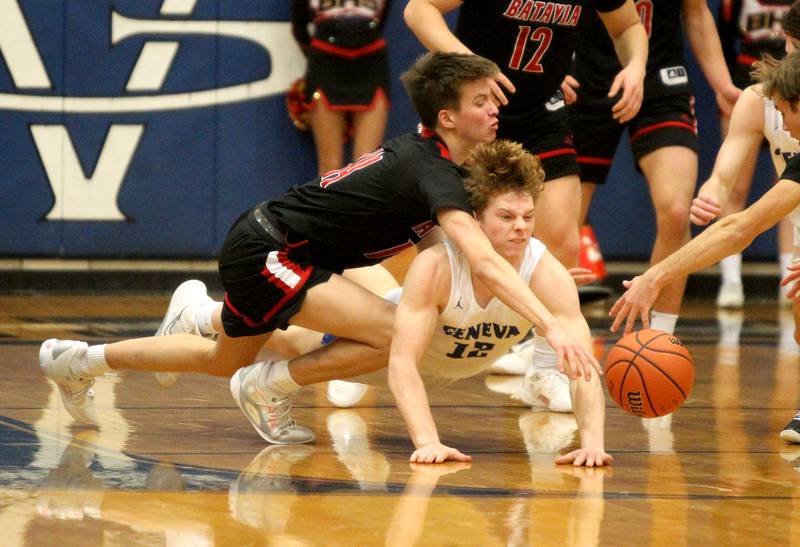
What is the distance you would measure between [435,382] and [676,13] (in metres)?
3.06

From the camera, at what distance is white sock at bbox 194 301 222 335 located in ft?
18.6

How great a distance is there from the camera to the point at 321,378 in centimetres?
521

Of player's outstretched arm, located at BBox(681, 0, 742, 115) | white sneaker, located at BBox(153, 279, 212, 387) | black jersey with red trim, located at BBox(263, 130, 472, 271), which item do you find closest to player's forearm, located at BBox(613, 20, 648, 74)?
player's outstretched arm, located at BBox(681, 0, 742, 115)

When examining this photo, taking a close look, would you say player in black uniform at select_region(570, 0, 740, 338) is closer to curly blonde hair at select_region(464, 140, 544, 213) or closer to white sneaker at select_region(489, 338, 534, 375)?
white sneaker at select_region(489, 338, 534, 375)

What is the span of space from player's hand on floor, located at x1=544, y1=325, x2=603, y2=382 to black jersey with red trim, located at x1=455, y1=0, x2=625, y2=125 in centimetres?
211

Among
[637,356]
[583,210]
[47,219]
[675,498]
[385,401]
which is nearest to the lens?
[675,498]

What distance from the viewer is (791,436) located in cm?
531

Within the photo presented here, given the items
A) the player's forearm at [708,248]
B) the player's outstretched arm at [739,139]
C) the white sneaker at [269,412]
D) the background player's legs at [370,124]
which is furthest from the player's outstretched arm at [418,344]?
the background player's legs at [370,124]

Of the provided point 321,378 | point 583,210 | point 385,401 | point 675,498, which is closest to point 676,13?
point 583,210

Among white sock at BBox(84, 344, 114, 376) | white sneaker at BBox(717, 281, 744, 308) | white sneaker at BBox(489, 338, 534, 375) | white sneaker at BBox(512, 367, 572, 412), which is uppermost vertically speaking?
white sock at BBox(84, 344, 114, 376)

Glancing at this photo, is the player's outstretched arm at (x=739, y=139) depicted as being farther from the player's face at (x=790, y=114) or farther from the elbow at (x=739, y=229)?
the player's face at (x=790, y=114)

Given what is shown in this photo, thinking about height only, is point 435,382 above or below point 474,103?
below

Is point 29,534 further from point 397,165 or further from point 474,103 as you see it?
point 474,103

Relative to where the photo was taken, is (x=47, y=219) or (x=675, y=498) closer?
(x=675, y=498)
